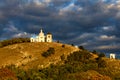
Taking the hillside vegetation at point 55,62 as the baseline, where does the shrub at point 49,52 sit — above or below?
above

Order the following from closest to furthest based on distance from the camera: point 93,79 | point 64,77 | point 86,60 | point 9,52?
1. point 93,79
2. point 64,77
3. point 86,60
4. point 9,52

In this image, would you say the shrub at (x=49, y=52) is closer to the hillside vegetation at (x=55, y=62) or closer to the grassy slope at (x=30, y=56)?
the hillside vegetation at (x=55, y=62)

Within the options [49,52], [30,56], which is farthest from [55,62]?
[30,56]

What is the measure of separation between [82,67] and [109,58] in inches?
1150

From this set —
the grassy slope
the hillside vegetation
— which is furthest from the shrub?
the grassy slope

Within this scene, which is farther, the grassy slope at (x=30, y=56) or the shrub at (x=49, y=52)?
the shrub at (x=49, y=52)

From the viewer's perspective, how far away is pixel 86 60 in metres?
177

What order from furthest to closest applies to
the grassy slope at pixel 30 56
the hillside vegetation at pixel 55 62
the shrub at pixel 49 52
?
the shrub at pixel 49 52 → the grassy slope at pixel 30 56 → the hillside vegetation at pixel 55 62

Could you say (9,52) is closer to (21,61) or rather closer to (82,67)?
(21,61)

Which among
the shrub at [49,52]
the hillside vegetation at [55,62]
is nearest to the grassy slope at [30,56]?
the hillside vegetation at [55,62]

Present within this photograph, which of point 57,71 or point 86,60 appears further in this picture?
point 86,60

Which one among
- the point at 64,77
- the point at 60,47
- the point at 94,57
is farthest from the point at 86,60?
the point at 64,77

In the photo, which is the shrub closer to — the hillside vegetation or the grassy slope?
the hillside vegetation

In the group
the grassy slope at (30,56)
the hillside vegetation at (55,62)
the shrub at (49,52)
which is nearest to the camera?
the hillside vegetation at (55,62)
